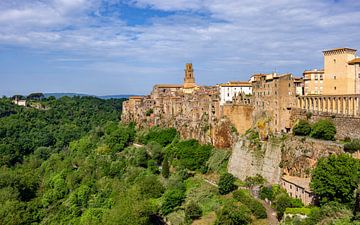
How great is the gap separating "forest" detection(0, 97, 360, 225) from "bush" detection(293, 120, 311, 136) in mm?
7201

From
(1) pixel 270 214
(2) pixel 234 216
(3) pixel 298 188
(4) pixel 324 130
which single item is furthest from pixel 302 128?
(2) pixel 234 216

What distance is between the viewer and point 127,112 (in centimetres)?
9206

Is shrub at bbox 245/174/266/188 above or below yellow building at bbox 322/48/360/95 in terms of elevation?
below

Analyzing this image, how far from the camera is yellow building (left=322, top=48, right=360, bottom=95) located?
156 feet

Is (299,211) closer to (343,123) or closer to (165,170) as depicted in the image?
(343,123)

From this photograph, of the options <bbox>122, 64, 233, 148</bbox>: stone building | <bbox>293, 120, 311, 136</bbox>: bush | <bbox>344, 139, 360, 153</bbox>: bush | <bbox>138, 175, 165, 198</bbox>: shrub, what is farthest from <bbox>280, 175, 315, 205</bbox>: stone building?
<bbox>138, 175, 165, 198</bbox>: shrub

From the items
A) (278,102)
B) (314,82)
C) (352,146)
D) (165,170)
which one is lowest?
(165,170)

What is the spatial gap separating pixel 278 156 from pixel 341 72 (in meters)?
14.8

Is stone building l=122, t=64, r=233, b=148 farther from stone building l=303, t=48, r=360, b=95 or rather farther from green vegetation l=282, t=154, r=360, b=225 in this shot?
green vegetation l=282, t=154, r=360, b=225

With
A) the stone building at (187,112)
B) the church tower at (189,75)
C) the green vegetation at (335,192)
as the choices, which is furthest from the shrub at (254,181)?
the church tower at (189,75)

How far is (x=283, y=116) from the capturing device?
48.2 metres

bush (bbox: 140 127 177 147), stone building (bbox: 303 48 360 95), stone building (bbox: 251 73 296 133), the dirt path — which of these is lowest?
the dirt path

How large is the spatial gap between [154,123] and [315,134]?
43.4m

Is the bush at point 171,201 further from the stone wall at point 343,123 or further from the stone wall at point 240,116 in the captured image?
the stone wall at point 343,123
